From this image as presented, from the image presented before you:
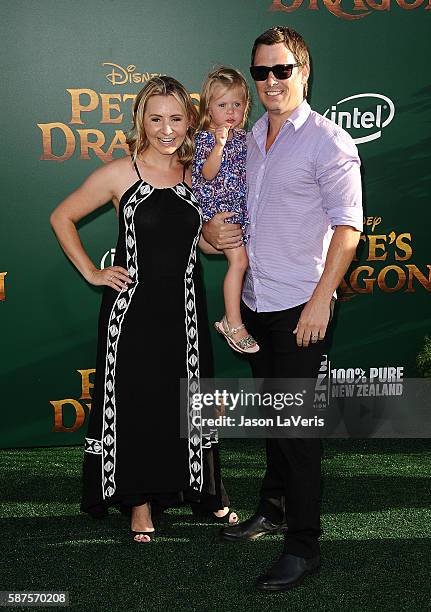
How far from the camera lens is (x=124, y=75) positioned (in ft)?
18.6

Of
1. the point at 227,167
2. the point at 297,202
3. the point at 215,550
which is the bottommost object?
the point at 215,550

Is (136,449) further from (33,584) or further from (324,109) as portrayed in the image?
(324,109)

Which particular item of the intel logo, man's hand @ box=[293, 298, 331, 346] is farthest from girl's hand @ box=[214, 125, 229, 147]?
the intel logo

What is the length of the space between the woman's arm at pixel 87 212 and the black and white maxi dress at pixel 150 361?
60mm

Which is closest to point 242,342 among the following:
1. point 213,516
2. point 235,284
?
point 235,284

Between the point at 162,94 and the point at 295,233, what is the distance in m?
0.85

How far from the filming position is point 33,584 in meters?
3.74

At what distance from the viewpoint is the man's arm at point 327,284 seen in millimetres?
3438

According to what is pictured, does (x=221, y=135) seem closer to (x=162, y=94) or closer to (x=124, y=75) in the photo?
(x=162, y=94)

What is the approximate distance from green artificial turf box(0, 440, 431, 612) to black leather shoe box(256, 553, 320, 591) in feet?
0.11

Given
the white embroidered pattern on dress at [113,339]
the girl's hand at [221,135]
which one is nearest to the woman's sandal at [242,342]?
the white embroidered pattern on dress at [113,339]

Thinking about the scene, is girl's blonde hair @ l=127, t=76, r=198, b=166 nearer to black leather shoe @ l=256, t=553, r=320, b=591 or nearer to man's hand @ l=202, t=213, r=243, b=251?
man's hand @ l=202, t=213, r=243, b=251

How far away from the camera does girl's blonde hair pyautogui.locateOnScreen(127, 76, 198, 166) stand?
3949 mm

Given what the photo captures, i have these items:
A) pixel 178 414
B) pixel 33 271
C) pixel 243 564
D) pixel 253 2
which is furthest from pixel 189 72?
pixel 243 564
